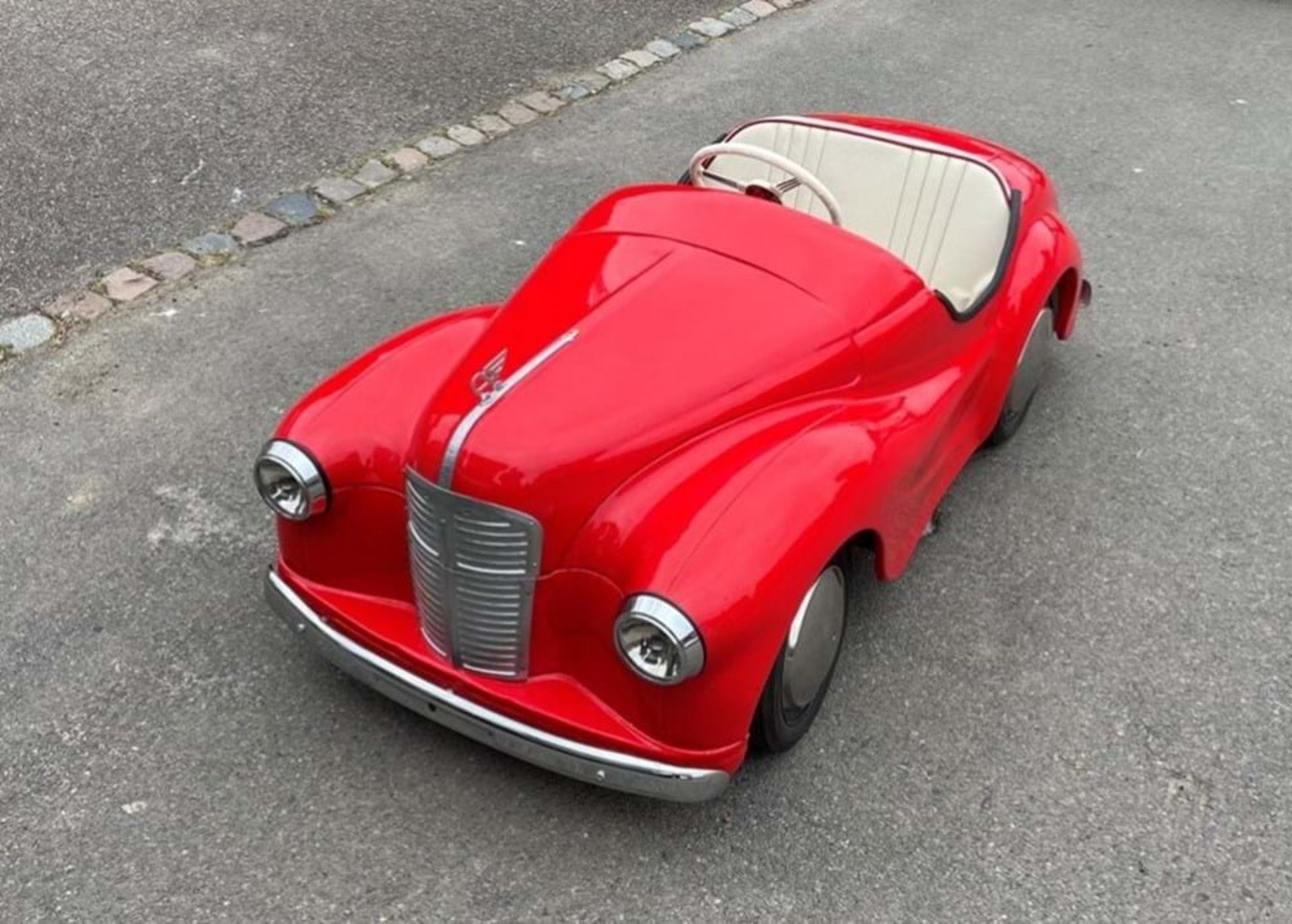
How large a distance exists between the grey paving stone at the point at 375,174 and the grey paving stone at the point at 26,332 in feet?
5.13

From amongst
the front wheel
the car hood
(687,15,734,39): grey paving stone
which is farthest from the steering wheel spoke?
(687,15,734,39): grey paving stone

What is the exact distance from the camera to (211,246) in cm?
499

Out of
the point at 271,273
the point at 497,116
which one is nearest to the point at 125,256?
the point at 271,273

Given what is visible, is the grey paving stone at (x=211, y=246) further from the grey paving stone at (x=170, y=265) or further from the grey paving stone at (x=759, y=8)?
the grey paving stone at (x=759, y=8)

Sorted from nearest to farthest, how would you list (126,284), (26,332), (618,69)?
(26,332), (126,284), (618,69)

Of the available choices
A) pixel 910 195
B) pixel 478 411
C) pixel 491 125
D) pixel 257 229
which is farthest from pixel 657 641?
pixel 491 125

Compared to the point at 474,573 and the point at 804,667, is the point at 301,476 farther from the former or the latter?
the point at 804,667

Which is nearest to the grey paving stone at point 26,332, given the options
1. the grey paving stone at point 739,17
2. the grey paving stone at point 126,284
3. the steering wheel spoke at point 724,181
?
the grey paving stone at point 126,284

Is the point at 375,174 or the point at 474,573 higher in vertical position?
the point at 474,573

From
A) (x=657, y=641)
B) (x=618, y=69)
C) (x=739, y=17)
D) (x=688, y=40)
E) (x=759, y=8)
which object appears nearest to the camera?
(x=657, y=641)

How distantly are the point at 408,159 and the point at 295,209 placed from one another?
0.69 meters

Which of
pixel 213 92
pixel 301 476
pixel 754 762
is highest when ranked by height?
pixel 301 476

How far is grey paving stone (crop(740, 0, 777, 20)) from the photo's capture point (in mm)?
7633

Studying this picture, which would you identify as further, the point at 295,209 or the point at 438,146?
the point at 438,146
